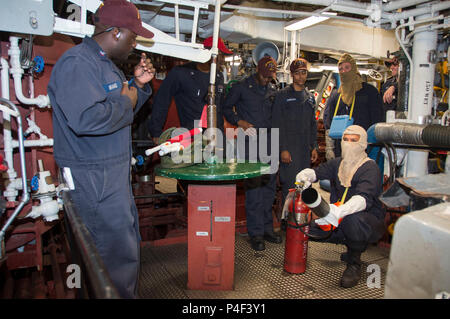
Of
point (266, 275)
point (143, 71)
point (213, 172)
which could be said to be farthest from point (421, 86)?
point (143, 71)

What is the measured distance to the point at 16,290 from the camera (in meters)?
2.62

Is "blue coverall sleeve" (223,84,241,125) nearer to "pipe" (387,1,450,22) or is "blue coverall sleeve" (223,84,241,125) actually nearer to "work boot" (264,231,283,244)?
"work boot" (264,231,283,244)

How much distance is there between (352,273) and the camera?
2805 mm

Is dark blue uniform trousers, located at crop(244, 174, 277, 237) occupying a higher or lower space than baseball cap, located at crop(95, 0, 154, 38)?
lower

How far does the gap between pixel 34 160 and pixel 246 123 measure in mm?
2076

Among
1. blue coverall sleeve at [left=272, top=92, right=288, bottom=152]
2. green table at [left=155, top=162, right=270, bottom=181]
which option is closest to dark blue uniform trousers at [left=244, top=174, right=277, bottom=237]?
blue coverall sleeve at [left=272, top=92, right=288, bottom=152]

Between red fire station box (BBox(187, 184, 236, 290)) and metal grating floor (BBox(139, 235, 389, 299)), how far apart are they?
0.13 meters

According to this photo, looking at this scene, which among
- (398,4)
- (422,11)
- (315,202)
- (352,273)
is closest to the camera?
(315,202)

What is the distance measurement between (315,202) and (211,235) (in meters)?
0.86

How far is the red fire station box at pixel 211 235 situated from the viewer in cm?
254

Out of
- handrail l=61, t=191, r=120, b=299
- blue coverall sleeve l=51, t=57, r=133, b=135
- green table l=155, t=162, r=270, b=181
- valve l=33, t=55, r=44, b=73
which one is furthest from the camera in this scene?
valve l=33, t=55, r=44, b=73

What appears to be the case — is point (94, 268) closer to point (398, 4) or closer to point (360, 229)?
point (360, 229)

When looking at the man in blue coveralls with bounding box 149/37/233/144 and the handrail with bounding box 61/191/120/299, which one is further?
the man in blue coveralls with bounding box 149/37/233/144

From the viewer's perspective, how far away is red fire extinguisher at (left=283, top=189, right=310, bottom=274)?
9.37 feet
